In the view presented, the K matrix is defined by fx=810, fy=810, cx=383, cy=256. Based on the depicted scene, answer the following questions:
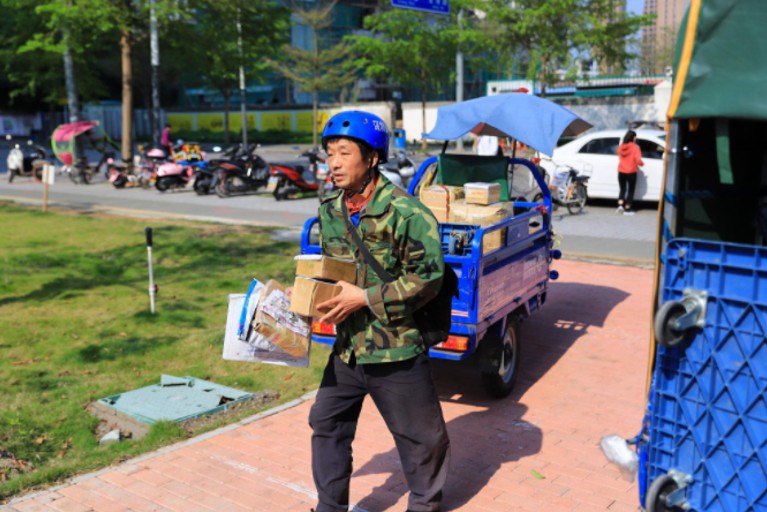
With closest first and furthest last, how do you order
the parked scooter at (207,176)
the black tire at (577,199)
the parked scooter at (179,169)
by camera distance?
1. the black tire at (577,199)
2. the parked scooter at (207,176)
3. the parked scooter at (179,169)

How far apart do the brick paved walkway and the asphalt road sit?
2293 millimetres

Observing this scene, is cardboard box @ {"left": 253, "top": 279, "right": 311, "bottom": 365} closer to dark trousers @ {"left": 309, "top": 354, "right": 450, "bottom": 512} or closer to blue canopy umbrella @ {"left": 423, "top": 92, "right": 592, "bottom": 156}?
dark trousers @ {"left": 309, "top": 354, "right": 450, "bottom": 512}

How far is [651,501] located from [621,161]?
13.5m

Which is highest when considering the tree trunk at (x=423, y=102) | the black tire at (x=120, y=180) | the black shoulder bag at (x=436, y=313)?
the tree trunk at (x=423, y=102)

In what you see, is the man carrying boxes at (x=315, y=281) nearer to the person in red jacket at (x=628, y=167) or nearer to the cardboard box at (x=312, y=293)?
the cardboard box at (x=312, y=293)

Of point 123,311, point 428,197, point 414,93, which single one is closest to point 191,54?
point 123,311

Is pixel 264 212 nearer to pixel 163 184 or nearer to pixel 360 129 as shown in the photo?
pixel 163 184

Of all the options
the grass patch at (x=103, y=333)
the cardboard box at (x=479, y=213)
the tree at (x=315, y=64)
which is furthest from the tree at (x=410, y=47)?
the cardboard box at (x=479, y=213)

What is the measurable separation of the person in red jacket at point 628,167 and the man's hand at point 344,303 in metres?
12.9

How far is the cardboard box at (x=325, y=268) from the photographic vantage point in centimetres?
357

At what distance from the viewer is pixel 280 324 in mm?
3777

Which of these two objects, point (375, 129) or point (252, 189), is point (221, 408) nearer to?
point (375, 129)

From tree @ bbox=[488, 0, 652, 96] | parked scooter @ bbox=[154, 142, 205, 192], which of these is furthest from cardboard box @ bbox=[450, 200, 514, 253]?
tree @ bbox=[488, 0, 652, 96]

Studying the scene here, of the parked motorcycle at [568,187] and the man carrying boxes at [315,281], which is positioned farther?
the parked motorcycle at [568,187]
